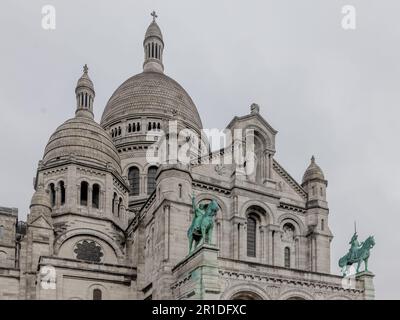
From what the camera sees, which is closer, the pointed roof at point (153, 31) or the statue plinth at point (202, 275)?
the statue plinth at point (202, 275)

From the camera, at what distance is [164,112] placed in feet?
253

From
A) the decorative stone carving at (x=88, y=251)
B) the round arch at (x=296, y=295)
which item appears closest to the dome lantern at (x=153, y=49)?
the decorative stone carving at (x=88, y=251)

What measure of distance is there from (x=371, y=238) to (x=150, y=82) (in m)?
39.2

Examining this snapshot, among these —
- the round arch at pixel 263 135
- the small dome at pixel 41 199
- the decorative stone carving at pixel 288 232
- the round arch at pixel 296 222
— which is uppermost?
the round arch at pixel 263 135

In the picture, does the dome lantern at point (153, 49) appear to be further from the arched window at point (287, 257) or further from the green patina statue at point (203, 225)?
the green patina statue at point (203, 225)

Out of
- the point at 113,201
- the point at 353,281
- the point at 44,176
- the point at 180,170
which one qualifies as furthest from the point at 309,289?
the point at 44,176

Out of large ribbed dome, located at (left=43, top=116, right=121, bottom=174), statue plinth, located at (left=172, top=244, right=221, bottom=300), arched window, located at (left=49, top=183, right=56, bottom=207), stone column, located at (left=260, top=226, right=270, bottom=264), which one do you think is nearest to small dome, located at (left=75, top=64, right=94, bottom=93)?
large ribbed dome, located at (left=43, top=116, right=121, bottom=174)

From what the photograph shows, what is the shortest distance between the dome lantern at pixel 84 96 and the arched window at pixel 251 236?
2606 centimetres

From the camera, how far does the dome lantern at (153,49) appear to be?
85.9 m

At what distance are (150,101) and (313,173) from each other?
89.7ft

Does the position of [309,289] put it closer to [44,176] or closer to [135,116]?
[44,176]

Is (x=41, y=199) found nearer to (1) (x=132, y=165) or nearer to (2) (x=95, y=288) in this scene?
(2) (x=95, y=288)

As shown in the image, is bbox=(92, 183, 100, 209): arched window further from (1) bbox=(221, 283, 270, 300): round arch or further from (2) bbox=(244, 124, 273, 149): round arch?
(1) bbox=(221, 283, 270, 300): round arch

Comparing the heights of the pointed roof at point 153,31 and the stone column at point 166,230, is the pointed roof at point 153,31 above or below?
above
